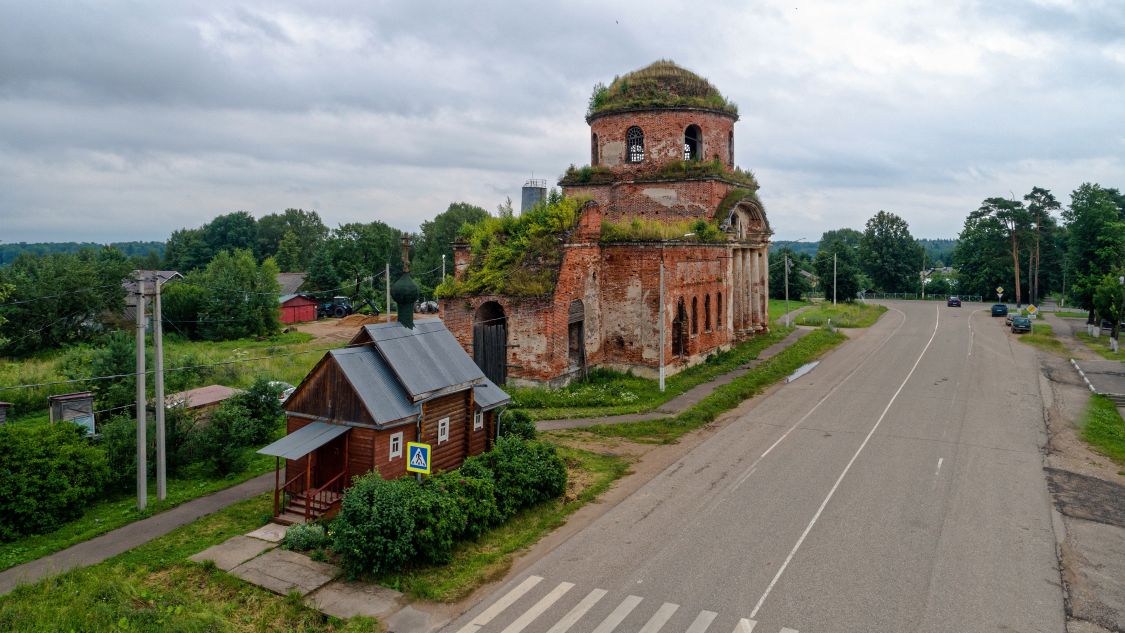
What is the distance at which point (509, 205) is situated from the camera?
2959 centimetres

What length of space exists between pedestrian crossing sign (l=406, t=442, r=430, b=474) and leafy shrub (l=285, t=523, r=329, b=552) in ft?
6.45

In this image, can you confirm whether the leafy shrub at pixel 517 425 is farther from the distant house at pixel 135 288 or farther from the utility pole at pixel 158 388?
the distant house at pixel 135 288

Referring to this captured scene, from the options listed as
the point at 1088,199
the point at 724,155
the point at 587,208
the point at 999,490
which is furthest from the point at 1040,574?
the point at 1088,199

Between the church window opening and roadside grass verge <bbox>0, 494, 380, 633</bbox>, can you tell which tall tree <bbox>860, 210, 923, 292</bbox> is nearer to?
the church window opening

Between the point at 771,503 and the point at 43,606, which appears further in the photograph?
the point at 771,503

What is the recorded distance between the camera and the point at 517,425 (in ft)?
59.1

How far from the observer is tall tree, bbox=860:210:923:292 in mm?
77688

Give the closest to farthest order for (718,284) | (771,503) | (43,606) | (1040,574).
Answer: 1. (43,606)
2. (1040,574)
3. (771,503)
4. (718,284)

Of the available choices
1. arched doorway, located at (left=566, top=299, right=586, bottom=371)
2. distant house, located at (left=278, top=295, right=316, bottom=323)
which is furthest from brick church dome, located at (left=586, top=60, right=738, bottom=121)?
distant house, located at (left=278, top=295, right=316, bottom=323)

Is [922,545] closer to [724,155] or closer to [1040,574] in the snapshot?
[1040,574]

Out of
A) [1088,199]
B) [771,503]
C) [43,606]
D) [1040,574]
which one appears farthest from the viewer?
[1088,199]

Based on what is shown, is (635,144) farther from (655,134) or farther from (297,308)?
(297,308)

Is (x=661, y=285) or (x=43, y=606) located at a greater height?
(x=661, y=285)

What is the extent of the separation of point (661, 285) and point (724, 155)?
1133 cm
